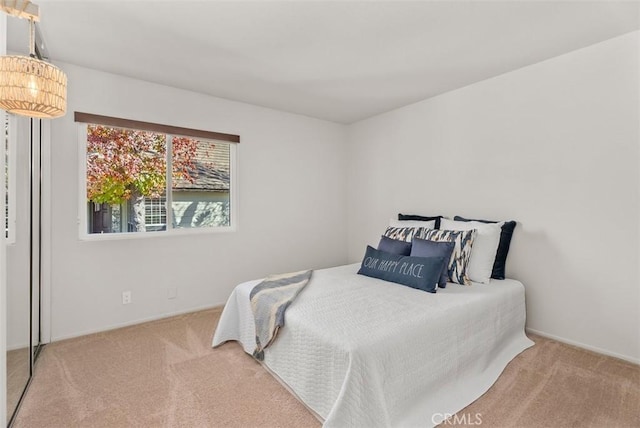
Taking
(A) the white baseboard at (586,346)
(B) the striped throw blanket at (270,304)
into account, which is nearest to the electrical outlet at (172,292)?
(B) the striped throw blanket at (270,304)

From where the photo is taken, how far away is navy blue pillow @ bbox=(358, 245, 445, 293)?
93.8 inches

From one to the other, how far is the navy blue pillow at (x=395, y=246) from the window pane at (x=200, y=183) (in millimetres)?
1817

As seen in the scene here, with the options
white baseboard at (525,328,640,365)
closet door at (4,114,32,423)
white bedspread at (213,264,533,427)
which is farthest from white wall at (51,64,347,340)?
white baseboard at (525,328,640,365)

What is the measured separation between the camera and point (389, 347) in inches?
64.6

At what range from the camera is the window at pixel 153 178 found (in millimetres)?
2908

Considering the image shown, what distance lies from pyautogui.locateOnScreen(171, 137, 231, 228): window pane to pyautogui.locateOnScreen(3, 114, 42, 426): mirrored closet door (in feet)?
3.65

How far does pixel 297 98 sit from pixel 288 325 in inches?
98.9

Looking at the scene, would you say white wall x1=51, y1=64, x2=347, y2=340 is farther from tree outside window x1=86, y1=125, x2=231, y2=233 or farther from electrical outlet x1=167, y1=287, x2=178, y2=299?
tree outside window x1=86, y1=125, x2=231, y2=233

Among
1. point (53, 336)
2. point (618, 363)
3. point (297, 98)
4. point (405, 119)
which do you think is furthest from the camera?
point (405, 119)

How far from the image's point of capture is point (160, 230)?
324 centimetres

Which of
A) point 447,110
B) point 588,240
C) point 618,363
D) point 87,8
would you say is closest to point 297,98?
point 447,110

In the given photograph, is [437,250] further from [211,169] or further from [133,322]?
[133,322]

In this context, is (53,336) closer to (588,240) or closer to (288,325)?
(288,325)

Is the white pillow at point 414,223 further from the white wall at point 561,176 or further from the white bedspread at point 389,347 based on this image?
the white bedspread at point 389,347
